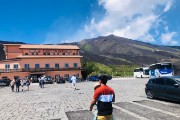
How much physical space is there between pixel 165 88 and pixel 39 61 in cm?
5963

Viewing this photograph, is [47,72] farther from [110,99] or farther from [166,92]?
[110,99]

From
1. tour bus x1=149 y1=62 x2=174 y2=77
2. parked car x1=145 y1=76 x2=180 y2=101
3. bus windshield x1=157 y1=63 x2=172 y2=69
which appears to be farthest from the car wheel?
bus windshield x1=157 y1=63 x2=172 y2=69

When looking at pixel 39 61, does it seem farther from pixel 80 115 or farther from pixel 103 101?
pixel 103 101

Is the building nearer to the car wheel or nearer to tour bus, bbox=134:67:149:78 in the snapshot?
tour bus, bbox=134:67:149:78

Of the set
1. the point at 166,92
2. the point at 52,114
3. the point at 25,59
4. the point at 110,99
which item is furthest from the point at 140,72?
the point at 110,99

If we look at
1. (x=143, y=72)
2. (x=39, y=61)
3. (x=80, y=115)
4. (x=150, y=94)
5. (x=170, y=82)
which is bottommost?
(x=80, y=115)

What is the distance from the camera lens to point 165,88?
1688 centimetres

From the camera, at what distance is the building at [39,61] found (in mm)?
71375

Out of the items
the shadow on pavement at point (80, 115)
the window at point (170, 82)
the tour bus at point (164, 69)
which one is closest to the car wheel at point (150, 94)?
the window at point (170, 82)

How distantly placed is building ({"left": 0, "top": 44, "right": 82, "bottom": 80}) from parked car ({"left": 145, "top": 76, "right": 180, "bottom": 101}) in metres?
54.8

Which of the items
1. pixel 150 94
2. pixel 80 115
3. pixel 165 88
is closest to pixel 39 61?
pixel 150 94

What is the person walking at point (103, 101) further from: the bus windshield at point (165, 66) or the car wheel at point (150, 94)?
the bus windshield at point (165, 66)

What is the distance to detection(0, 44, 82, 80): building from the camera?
71.4 meters

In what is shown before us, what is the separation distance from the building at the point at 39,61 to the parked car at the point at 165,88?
180 ft
